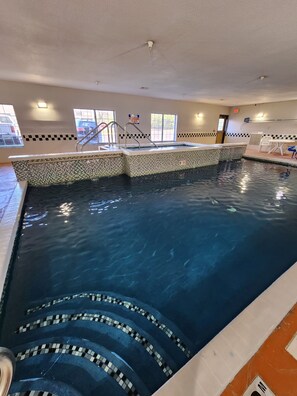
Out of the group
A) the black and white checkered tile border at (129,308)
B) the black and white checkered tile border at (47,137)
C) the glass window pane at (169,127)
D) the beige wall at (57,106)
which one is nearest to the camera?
the black and white checkered tile border at (129,308)

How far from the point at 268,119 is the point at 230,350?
9142 millimetres

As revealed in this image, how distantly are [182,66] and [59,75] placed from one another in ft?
8.53

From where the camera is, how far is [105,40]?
7.25 ft

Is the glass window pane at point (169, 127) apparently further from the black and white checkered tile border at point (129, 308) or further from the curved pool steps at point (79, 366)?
the curved pool steps at point (79, 366)

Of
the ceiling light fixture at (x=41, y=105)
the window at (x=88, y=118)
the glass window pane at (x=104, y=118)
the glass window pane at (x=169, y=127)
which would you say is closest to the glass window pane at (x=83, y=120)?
the window at (x=88, y=118)

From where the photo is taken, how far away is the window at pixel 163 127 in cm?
717

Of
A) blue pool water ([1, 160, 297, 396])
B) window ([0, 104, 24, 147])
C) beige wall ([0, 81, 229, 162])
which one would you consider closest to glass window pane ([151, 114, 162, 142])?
beige wall ([0, 81, 229, 162])

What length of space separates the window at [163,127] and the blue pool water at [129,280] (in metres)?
5.11

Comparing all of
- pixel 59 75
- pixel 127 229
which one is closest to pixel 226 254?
pixel 127 229

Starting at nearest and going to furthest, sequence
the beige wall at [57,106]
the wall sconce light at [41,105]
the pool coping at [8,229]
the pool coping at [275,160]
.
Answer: the pool coping at [8,229] < the beige wall at [57,106] < the wall sconce light at [41,105] < the pool coping at [275,160]

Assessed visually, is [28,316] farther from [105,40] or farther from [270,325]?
[105,40]

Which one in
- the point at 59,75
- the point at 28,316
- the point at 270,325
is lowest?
the point at 28,316

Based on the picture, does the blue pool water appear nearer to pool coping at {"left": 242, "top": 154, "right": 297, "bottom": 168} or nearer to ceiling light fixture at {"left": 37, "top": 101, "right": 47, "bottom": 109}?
pool coping at {"left": 242, "top": 154, "right": 297, "bottom": 168}

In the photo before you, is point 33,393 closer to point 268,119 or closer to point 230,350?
point 230,350
